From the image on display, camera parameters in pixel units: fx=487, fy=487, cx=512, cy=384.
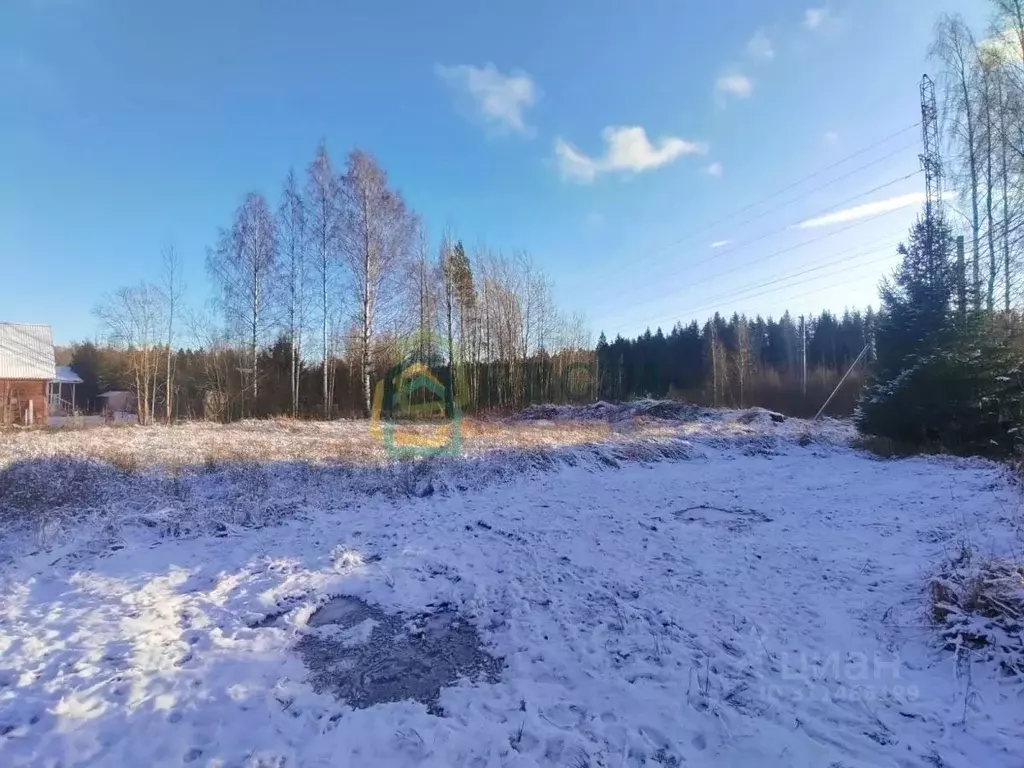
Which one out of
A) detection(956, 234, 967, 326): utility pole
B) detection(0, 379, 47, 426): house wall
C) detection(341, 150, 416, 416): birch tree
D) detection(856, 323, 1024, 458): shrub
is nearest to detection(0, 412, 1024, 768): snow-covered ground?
detection(856, 323, 1024, 458): shrub

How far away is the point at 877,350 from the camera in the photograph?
14234 mm

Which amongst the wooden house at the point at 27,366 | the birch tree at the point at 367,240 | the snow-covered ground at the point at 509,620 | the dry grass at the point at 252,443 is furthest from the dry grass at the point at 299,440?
the wooden house at the point at 27,366

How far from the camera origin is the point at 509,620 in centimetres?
441

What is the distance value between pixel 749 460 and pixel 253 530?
497 inches

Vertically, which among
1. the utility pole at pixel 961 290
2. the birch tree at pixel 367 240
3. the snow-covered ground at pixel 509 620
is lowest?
the snow-covered ground at pixel 509 620

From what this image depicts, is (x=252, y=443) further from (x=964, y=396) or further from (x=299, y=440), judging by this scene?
(x=964, y=396)

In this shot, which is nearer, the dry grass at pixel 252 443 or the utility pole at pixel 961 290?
the dry grass at pixel 252 443

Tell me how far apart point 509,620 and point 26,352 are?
114 feet

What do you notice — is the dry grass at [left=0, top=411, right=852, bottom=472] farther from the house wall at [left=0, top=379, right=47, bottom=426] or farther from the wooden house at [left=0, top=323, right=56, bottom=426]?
the wooden house at [left=0, top=323, right=56, bottom=426]

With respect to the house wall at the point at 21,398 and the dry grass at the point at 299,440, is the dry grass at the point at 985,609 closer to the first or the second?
the dry grass at the point at 299,440

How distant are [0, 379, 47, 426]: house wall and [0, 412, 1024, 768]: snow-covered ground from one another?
1713cm

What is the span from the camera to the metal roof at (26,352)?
2541 cm

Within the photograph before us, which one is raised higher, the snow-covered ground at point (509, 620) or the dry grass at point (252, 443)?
the dry grass at point (252, 443)

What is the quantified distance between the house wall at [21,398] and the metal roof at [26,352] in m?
0.47
